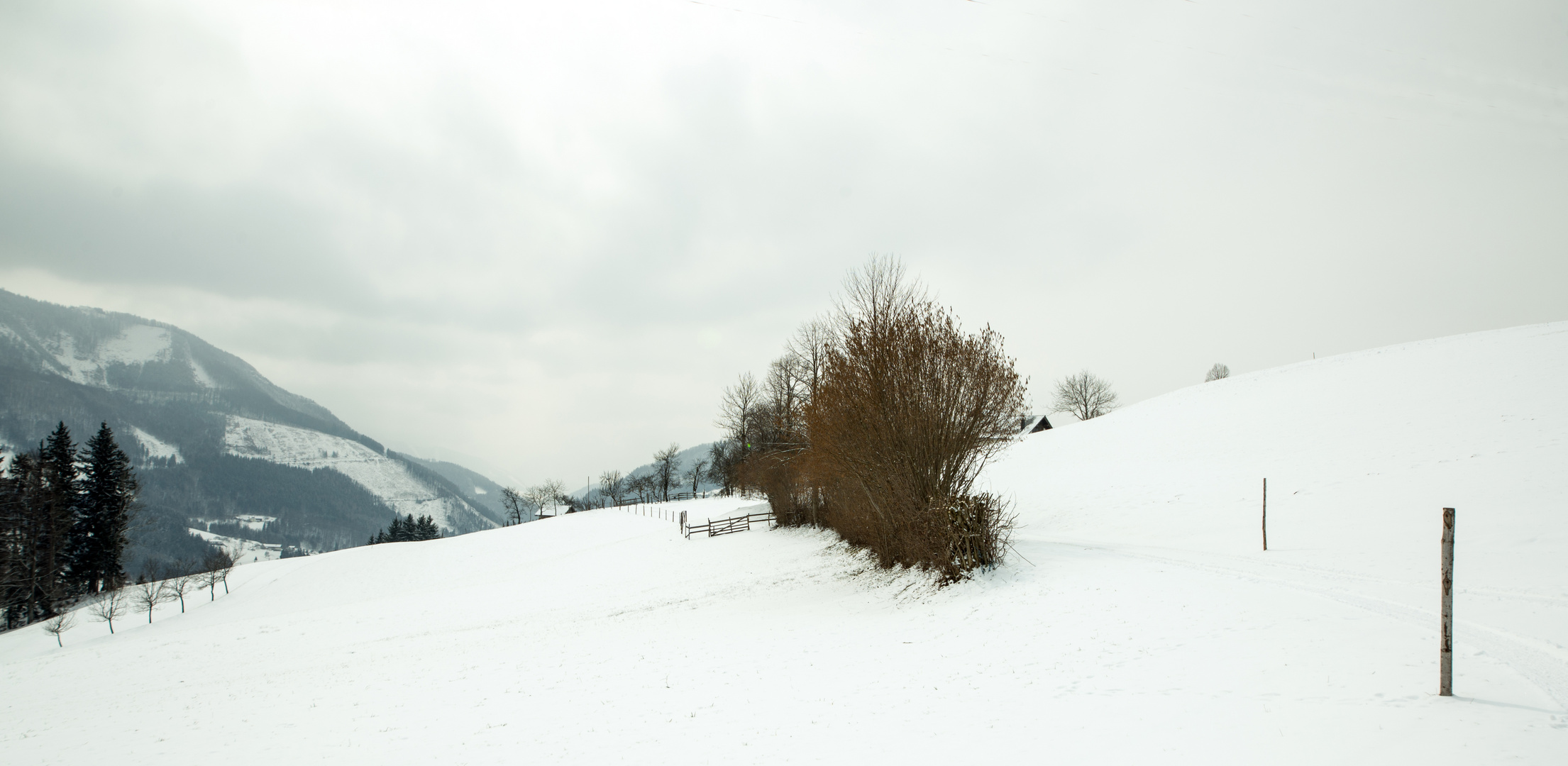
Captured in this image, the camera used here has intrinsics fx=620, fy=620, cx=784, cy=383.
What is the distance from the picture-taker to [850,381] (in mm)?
18281

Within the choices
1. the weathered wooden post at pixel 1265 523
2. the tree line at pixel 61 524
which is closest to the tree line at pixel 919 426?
the weathered wooden post at pixel 1265 523

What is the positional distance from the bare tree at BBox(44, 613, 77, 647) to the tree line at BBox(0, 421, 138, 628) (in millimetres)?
3225

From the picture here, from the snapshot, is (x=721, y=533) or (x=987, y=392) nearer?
(x=987, y=392)

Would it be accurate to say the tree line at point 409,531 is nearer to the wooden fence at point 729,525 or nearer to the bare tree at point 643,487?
the bare tree at point 643,487

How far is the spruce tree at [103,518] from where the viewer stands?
144 ft

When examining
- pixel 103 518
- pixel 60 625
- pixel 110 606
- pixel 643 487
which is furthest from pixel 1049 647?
pixel 643 487

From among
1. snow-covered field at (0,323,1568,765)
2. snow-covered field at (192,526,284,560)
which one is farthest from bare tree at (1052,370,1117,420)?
snow-covered field at (192,526,284,560)

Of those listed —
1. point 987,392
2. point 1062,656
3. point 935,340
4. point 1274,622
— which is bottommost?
point 1062,656

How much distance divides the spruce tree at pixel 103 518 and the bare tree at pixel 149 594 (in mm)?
5924

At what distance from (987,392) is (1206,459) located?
17.5 m

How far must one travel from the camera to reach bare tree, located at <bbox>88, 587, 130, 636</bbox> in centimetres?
3503

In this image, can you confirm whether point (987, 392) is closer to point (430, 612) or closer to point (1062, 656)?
point (1062, 656)

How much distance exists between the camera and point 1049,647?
913 centimetres

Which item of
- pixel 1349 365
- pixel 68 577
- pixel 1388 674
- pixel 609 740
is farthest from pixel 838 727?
pixel 68 577
